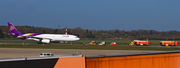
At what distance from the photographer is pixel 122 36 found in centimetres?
13950

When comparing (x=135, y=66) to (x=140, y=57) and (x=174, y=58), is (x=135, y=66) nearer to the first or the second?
(x=140, y=57)

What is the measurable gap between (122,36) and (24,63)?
434ft

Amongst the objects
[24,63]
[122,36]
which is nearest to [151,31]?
[122,36]

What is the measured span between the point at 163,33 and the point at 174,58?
115 metres

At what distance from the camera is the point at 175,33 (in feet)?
385

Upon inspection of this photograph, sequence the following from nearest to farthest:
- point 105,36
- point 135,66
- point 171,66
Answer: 1. point 135,66
2. point 171,66
3. point 105,36

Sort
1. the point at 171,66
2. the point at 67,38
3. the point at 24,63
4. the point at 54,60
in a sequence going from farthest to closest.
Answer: the point at 67,38, the point at 171,66, the point at 54,60, the point at 24,63

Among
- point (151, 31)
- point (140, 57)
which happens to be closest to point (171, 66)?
point (140, 57)

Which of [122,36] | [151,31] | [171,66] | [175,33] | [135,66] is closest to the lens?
[135,66]

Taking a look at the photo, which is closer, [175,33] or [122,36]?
[175,33]

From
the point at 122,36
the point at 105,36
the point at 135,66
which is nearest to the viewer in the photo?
the point at 135,66

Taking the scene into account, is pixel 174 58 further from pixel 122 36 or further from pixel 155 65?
pixel 122 36

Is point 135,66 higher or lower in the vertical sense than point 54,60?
lower

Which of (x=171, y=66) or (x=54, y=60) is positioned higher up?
(x=54, y=60)
